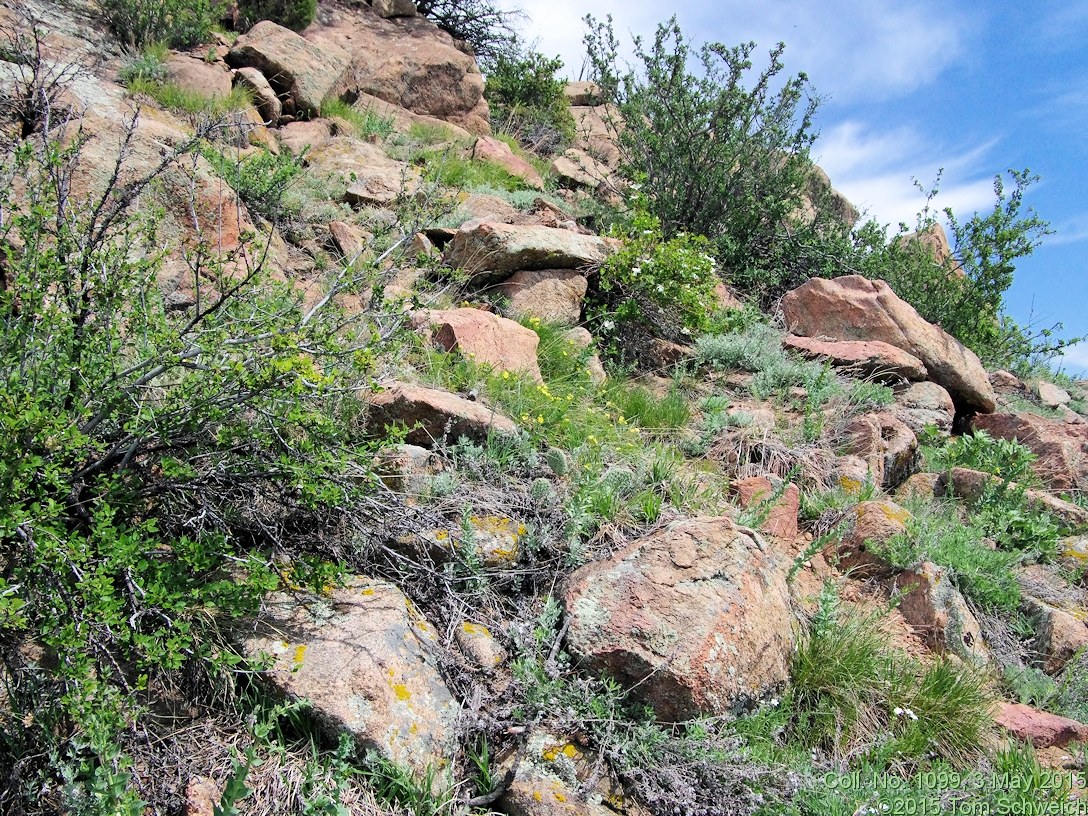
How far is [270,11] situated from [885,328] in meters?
8.85

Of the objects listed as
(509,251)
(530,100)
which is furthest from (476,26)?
(509,251)

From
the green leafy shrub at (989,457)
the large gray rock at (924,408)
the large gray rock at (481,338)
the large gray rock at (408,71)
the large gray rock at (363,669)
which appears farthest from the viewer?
the large gray rock at (408,71)

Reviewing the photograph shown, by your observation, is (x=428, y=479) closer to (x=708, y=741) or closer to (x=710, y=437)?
(x=708, y=741)

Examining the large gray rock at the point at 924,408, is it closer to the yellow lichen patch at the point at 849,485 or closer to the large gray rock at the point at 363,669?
the yellow lichen patch at the point at 849,485

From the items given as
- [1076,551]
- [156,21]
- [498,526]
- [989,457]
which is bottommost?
[498,526]

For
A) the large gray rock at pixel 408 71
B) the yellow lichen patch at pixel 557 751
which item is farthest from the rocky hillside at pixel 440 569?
the large gray rock at pixel 408 71

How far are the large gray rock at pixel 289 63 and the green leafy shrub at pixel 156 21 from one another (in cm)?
50

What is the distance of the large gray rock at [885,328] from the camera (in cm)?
698

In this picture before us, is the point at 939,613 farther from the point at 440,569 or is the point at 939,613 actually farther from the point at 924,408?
the point at 924,408

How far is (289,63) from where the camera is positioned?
8.99m

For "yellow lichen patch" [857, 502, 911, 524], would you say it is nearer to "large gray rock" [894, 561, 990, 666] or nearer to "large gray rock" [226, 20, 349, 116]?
"large gray rock" [894, 561, 990, 666]

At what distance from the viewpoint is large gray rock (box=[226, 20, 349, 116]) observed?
8.87 metres

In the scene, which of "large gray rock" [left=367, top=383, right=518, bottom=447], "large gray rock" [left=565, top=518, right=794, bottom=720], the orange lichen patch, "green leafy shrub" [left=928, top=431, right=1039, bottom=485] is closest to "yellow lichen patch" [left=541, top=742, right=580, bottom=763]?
"large gray rock" [left=565, top=518, right=794, bottom=720]

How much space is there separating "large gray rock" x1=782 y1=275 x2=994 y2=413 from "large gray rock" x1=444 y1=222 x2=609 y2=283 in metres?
2.39
